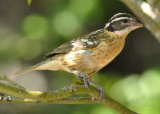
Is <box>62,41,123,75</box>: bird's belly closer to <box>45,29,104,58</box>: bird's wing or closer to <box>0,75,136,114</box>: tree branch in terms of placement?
<box>45,29,104,58</box>: bird's wing

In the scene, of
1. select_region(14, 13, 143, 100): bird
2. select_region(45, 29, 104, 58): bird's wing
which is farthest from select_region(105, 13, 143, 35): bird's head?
select_region(45, 29, 104, 58): bird's wing

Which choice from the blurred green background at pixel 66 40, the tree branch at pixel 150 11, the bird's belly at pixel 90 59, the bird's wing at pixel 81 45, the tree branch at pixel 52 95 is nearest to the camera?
the tree branch at pixel 52 95

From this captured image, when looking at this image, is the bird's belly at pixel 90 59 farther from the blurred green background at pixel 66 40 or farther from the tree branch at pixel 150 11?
the blurred green background at pixel 66 40

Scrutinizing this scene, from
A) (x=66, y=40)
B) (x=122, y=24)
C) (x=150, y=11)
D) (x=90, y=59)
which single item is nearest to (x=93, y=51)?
(x=90, y=59)

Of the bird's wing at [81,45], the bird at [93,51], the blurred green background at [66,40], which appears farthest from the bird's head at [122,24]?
the blurred green background at [66,40]

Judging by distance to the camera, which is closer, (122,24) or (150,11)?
(150,11)

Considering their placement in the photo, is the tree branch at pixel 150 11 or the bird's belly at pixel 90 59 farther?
the bird's belly at pixel 90 59

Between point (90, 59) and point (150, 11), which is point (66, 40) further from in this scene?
point (150, 11)
